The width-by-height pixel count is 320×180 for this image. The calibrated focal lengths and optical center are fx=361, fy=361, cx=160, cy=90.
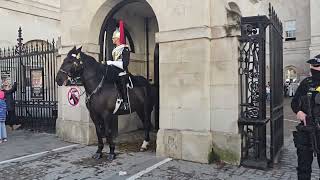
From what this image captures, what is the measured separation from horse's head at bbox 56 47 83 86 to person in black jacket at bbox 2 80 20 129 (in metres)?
5.06

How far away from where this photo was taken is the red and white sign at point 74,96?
966cm

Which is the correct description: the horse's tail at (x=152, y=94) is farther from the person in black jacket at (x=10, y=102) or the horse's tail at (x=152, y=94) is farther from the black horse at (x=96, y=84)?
the person in black jacket at (x=10, y=102)

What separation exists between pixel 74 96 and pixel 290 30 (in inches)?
1200

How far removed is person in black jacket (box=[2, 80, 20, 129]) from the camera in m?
12.3

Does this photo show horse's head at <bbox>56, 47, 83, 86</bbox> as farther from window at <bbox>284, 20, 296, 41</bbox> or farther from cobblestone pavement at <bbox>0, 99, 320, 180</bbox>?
window at <bbox>284, 20, 296, 41</bbox>

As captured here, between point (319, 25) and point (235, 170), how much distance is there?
28.8 metres

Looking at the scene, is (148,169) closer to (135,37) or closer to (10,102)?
(135,37)

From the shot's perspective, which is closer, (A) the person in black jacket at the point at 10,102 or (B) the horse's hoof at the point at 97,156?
(B) the horse's hoof at the point at 97,156

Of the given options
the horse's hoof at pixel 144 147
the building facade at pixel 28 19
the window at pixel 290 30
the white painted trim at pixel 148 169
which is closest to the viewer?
the white painted trim at pixel 148 169

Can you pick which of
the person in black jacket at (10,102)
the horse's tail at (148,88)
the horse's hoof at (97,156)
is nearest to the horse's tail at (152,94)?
the horse's tail at (148,88)

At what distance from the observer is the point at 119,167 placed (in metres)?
7.15

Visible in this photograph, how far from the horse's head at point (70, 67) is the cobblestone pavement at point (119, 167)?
5.74 ft

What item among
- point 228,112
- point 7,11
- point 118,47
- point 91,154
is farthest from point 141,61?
point 7,11

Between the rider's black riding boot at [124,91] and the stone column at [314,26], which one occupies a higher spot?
the stone column at [314,26]
